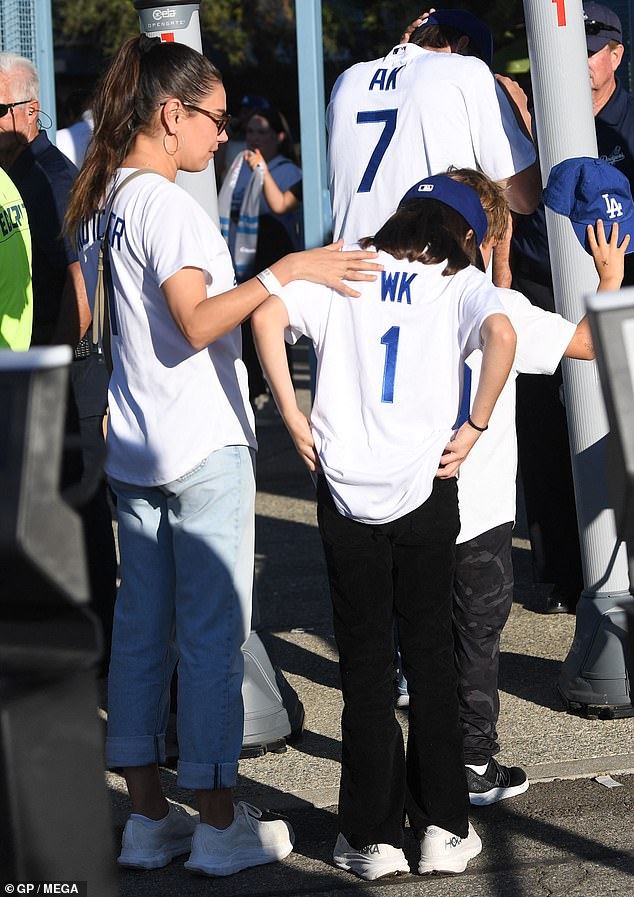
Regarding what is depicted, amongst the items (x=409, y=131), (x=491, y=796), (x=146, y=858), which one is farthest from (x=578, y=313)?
(x=146, y=858)

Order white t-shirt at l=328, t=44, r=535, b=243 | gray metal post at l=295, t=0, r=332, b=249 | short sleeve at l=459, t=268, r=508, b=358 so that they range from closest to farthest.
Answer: short sleeve at l=459, t=268, r=508, b=358
white t-shirt at l=328, t=44, r=535, b=243
gray metal post at l=295, t=0, r=332, b=249

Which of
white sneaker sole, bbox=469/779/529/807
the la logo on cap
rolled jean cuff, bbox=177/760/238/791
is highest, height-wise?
the la logo on cap

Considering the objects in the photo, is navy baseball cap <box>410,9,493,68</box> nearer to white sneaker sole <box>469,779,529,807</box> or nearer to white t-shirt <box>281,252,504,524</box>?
white t-shirt <box>281,252,504,524</box>

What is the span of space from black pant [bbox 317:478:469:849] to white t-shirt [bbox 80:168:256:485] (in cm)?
33

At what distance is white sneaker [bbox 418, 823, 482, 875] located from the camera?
131 inches

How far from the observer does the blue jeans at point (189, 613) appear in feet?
11.0

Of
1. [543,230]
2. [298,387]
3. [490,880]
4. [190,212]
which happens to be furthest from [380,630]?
[298,387]

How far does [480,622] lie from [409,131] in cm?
147

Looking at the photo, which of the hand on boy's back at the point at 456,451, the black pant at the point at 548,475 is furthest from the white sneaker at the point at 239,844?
the black pant at the point at 548,475

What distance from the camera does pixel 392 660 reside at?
130 inches

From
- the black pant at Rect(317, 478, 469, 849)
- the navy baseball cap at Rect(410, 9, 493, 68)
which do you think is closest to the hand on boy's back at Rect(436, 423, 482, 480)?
the black pant at Rect(317, 478, 469, 849)

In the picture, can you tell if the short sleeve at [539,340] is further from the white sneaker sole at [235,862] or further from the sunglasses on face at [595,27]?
the sunglasses on face at [595,27]

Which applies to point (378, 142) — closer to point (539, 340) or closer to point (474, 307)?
point (539, 340)

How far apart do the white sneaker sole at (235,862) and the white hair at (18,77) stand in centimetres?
287
